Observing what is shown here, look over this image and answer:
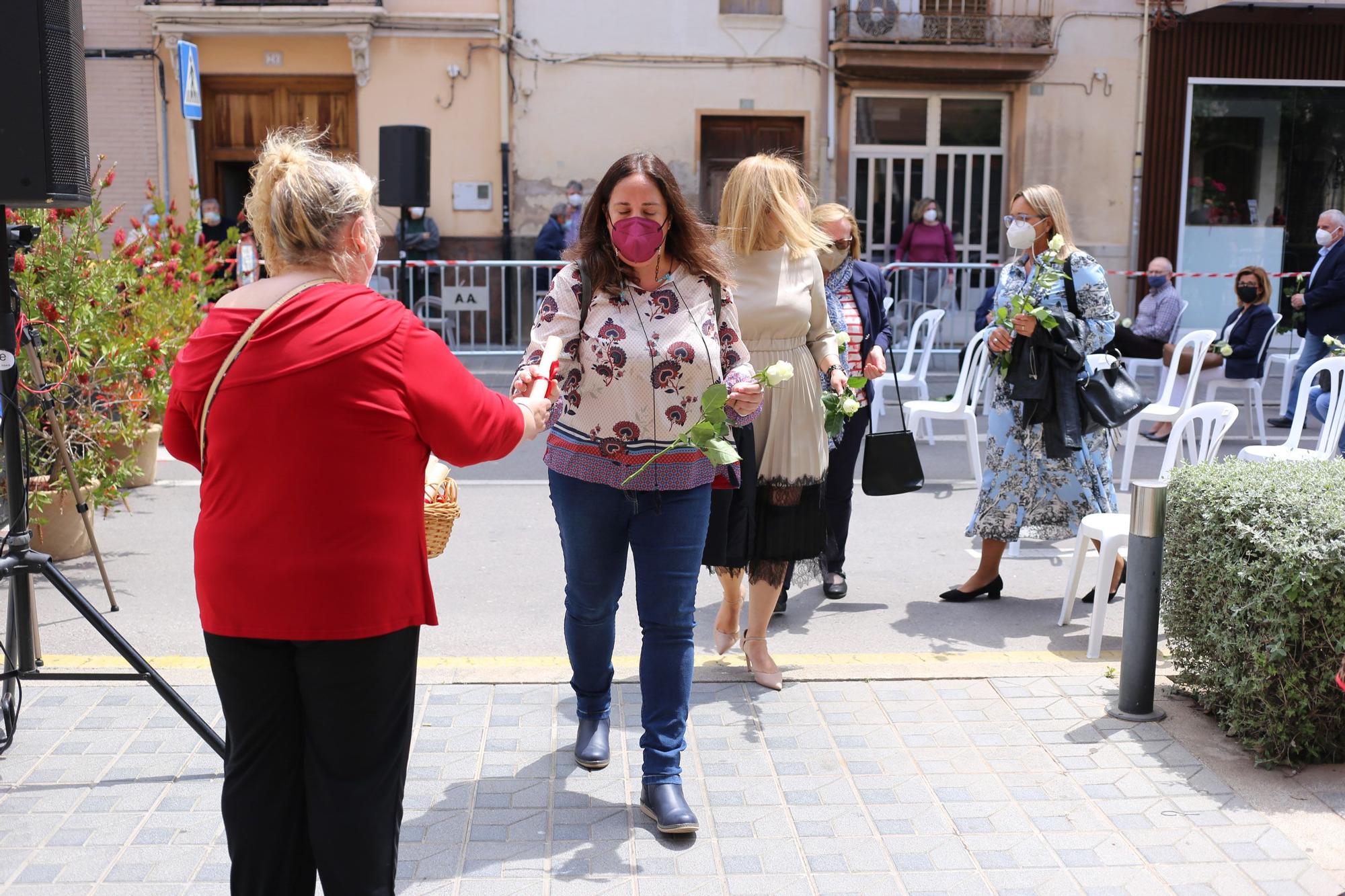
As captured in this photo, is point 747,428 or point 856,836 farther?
point 747,428

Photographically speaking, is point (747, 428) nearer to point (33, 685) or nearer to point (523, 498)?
point (33, 685)

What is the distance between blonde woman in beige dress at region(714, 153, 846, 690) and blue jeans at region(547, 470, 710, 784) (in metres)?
0.92

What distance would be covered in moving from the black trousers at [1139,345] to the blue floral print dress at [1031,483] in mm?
6151

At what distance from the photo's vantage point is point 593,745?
4.09 meters

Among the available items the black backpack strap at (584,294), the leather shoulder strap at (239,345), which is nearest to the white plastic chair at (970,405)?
the black backpack strap at (584,294)

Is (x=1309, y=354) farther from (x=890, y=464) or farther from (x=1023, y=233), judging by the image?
(x=890, y=464)

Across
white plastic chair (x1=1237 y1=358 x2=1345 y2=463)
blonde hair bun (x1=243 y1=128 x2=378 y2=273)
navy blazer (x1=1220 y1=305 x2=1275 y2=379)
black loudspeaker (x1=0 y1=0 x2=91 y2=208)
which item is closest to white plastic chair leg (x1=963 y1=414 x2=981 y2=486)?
white plastic chair (x1=1237 y1=358 x2=1345 y2=463)

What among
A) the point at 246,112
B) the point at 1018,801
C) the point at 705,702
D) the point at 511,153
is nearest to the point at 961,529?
the point at 705,702

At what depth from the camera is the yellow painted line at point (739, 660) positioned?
505 cm

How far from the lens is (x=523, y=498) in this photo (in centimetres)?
839

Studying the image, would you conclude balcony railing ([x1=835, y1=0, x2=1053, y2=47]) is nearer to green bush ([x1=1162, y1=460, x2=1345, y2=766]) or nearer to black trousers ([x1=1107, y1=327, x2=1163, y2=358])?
black trousers ([x1=1107, y1=327, x2=1163, y2=358])

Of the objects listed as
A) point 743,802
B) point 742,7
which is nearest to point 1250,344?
point 743,802

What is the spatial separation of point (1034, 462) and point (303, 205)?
430 cm

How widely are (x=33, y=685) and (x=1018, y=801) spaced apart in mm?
3563
